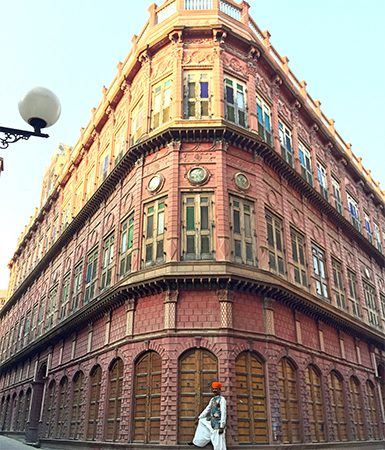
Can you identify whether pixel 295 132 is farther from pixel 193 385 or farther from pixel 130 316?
pixel 193 385

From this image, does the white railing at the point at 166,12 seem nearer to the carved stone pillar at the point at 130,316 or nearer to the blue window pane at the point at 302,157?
the blue window pane at the point at 302,157

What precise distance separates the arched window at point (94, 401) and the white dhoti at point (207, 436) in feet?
17.6

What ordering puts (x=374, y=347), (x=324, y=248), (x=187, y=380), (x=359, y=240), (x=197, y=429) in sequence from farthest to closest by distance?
(x=359, y=240) < (x=374, y=347) < (x=324, y=248) < (x=187, y=380) < (x=197, y=429)

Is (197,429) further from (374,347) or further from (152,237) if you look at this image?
(374,347)

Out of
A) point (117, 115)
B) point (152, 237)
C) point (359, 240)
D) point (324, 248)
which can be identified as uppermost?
point (117, 115)

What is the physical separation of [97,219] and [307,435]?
12.7m

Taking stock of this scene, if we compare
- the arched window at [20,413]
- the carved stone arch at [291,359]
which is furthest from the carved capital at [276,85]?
the arched window at [20,413]

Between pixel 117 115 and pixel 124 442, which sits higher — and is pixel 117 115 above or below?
above

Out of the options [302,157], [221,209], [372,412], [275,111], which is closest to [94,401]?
[221,209]

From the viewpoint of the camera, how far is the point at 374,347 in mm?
24516

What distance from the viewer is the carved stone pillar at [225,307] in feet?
46.0

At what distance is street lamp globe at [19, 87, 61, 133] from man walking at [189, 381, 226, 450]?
928cm

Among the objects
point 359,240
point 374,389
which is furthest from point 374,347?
point 359,240

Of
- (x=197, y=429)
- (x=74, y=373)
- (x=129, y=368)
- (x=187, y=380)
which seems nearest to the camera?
(x=197, y=429)
